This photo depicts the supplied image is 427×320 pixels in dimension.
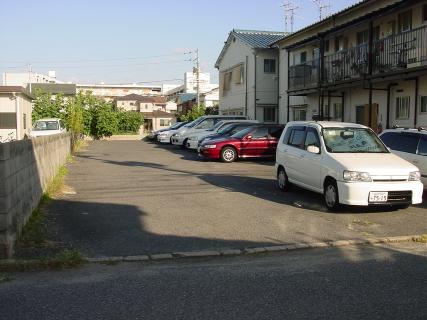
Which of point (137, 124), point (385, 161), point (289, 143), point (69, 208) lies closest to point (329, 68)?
point (289, 143)

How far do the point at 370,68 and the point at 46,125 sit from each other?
20.4 m

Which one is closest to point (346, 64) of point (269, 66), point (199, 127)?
point (199, 127)

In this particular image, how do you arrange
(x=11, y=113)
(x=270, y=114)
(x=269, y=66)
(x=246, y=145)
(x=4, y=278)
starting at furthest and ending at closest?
1. (x=270, y=114)
2. (x=269, y=66)
3. (x=11, y=113)
4. (x=246, y=145)
5. (x=4, y=278)

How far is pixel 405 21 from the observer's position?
18.4 metres

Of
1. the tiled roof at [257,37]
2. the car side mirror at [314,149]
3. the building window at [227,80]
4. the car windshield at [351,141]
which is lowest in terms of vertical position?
the car side mirror at [314,149]

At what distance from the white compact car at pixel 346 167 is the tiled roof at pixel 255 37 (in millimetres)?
21597

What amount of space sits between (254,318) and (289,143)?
25.2 feet

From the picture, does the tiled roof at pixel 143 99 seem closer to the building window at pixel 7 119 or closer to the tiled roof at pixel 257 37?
the tiled roof at pixel 257 37

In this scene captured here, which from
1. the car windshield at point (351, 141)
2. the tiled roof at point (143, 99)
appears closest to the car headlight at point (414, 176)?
the car windshield at point (351, 141)

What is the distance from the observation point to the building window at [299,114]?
88.0 ft

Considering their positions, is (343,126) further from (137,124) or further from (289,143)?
(137,124)

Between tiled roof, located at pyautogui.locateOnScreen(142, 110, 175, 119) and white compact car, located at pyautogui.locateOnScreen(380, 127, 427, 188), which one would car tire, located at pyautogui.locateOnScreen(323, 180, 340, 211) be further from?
tiled roof, located at pyautogui.locateOnScreen(142, 110, 175, 119)

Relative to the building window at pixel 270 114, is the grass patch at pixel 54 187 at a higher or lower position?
lower

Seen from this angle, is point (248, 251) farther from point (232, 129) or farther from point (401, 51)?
point (232, 129)
